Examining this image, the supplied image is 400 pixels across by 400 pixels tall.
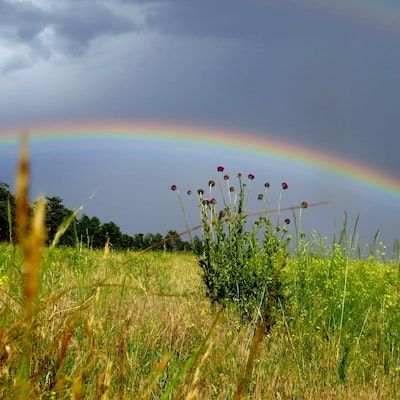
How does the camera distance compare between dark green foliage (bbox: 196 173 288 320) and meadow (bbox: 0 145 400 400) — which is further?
dark green foliage (bbox: 196 173 288 320)

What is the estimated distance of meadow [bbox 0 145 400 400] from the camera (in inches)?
60.2

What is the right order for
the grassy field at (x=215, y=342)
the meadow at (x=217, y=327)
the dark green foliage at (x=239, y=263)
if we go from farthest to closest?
1. the dark green foliage at (x=239, y=263)
2. the grassy field at (x=215, y=342)
3. the meadow at (x=217, y=327)

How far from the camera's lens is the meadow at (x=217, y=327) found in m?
1.53

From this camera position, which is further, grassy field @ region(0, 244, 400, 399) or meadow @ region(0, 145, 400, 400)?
grassy field @ region(0, 244, 400, 399)

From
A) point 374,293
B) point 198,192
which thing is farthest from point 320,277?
point 198,192

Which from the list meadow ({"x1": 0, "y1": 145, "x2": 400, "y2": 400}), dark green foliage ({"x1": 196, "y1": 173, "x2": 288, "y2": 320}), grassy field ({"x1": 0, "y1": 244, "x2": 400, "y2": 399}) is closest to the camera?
meadow ({"x1": 0, "y1": 145, "x2": 400, "y2": 400})

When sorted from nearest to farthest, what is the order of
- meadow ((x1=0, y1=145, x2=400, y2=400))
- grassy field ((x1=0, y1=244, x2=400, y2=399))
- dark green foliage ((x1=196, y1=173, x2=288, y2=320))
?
meadow ((x1=0, y1=145, x2=400, y2=400)), grassy field ((x1=0, y1=244, x2=400, y2=399)), dark green foliage ((x1=196, y1=173, x2=288, y2=320))

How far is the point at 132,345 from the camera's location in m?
3.69

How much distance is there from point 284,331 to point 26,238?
14.8 ft

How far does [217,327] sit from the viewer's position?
10.3ft

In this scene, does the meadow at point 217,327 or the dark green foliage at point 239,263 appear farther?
the dark green foliage at point 239,263

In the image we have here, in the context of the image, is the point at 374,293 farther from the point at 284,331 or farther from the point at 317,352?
the point at 317,352

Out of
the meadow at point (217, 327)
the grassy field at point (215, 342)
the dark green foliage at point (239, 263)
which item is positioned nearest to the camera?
the meadow at point (217, 327)

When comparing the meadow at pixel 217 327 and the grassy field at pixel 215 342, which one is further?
the grassy field at pixel 215 342
